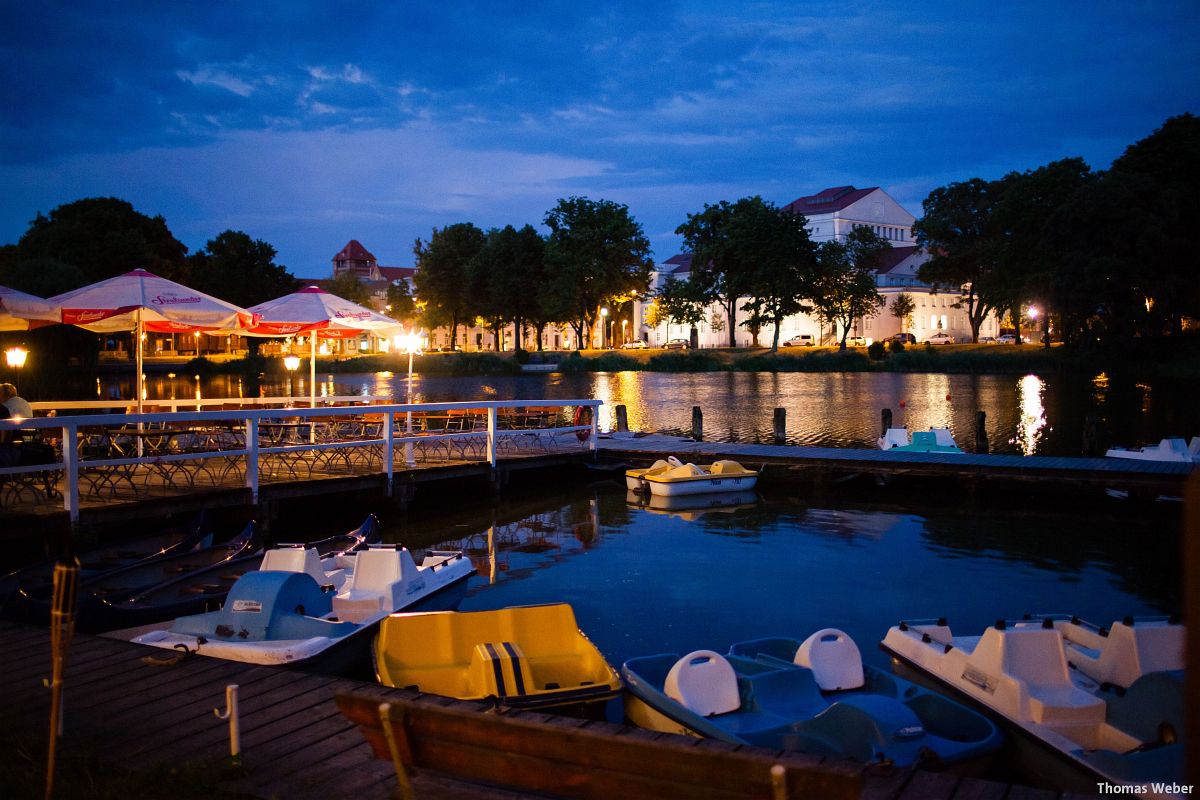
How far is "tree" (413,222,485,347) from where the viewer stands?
104 m

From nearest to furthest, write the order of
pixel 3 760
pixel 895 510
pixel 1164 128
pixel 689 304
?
pixel 3 760 < pixel 895 510 < pixel 1164 128 < pixel 689 304

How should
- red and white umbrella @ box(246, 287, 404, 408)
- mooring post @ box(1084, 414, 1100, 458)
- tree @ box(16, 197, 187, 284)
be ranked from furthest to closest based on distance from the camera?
1. tree @ box(16, 197, 187, 284)
2. mooring post @ box(1084, 414, 1100, 458)
3. red and white umbrella @ box(246, 287, 404, 408)

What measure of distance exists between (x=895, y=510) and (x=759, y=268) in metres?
64.1

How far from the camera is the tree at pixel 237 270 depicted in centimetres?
8850

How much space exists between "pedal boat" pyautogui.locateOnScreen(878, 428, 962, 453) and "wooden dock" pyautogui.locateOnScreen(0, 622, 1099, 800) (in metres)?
19.7

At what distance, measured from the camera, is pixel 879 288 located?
99.2 metres

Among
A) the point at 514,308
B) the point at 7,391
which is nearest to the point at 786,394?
the point at 7,391

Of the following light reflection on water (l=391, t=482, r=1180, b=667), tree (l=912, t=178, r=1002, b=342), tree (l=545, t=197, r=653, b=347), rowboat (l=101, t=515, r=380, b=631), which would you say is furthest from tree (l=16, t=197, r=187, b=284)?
tree (l=912, t=178, r=1002, b=342)

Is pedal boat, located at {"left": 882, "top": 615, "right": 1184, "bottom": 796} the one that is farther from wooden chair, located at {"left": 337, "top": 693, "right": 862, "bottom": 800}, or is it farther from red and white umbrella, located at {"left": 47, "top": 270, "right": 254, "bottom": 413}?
red and white umbrella, located at {"left": 47, "top": 270, "right": 254, "bottom": 413}

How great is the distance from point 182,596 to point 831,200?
396 ft

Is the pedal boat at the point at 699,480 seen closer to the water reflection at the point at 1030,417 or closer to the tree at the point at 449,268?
the water reflection at the point at 1030,417

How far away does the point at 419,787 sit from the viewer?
4.82 m

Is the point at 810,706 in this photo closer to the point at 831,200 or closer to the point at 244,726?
the point at 244,726

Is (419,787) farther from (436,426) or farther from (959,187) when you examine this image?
(959,187)
